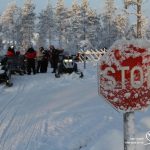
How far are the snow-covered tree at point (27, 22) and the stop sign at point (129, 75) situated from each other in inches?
3325

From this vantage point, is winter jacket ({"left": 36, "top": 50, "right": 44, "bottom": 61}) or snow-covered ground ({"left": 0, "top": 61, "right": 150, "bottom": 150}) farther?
winter jacket ({"left": 36, "top": 50, "right": 44, "bottom": 61})

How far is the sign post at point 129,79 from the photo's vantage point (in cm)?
315

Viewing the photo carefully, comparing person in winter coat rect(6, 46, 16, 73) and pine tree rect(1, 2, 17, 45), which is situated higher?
pine tree rect(1, 2, 17, 45)

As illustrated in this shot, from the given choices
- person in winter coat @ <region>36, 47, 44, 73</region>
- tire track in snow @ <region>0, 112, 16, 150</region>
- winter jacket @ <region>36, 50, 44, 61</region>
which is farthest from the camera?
winter jacket @ <region>36, 50, 44, 61</region>

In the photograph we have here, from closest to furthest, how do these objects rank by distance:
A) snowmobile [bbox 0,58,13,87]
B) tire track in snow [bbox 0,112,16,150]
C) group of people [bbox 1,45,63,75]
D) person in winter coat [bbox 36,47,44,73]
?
tire track in snow [bbox 0,112,16,150], snowmobile [bbox 0,58,13,87], group of people [bbox 1,45,63,75], person in winter coat [bbox 36,47,44,73]

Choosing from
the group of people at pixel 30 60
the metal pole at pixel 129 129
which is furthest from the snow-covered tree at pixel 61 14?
the metal pole at pixel 129 129

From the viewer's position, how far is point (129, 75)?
3152mm

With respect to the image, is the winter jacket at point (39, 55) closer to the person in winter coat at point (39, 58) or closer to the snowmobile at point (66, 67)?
the person in winter coat at point (39, 58)

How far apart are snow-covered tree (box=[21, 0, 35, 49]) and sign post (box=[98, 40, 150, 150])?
84451 millimetres

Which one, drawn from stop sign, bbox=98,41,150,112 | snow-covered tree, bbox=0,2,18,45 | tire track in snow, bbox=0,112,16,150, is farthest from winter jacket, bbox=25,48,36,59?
snow-covered tree, bbox=0,2,18,45

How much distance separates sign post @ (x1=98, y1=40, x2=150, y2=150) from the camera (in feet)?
10.3

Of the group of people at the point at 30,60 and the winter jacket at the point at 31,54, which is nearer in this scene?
the group of people at the point at 30,60

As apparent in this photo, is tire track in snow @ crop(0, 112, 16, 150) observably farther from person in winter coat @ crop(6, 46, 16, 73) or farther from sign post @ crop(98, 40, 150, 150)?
person in winter coat @ crop(6, 46, 16, 73)

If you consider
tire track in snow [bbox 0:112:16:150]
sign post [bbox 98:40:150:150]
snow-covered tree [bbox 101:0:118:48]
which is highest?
snow-covered tree [bbox 101:0:118:48]
